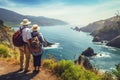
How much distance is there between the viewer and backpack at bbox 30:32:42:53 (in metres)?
11.0

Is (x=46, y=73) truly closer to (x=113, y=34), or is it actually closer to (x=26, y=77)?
(x=26, y=77)

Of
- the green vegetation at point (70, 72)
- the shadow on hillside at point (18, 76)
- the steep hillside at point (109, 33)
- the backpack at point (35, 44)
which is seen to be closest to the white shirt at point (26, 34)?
the backpack at point (35, 44)

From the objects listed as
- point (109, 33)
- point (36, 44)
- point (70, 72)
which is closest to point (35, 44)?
point (36, 44)

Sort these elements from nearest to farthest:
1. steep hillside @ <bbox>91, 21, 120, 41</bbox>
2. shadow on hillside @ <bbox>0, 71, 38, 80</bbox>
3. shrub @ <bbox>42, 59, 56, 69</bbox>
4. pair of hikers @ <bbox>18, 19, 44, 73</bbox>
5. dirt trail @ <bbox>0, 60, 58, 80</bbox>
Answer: shadow on hillside @ <bbox>0, 71, 38, 80</bbox>, dirt trail @ <bbox>0, 60, 58, 80</bbox>, pair of hikers @ <bbox>18, 19, 44, 73</bbox>, shrub @ <bbox>42, 59, 56, 69</bbox>, steep hillside @ <bbox>91, 21, 120, 41</bbox>

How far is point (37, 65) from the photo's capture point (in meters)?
11.5

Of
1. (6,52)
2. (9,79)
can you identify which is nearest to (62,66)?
(9,79)

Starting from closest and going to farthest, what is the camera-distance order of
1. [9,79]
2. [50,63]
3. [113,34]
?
[9,79]
[50,63]
[113,34]

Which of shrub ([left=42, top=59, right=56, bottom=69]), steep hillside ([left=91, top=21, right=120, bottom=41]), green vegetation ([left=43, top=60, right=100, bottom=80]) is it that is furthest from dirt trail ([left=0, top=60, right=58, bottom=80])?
steep hillside ([left=91, top=21, right=120, bottom=41])

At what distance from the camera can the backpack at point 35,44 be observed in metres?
11.0

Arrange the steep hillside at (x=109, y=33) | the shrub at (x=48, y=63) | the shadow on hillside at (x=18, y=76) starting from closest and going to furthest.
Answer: the shadow on hillside at (x=18, y=76) < the shrub at (x=48, y=63) < the steep hillside at (x=109, y=33)

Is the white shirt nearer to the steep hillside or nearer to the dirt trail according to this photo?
the dirt trail

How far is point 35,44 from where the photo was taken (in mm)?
10961

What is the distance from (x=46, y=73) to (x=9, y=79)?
72.6 inches

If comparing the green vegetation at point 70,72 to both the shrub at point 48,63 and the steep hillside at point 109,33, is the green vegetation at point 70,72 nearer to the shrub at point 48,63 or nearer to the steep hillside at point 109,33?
the shrub at point 48,63
